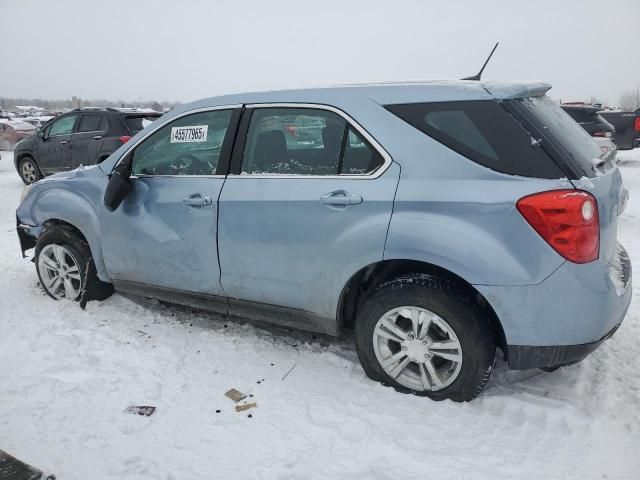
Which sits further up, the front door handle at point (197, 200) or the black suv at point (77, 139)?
the front door handle at point (197, 200)

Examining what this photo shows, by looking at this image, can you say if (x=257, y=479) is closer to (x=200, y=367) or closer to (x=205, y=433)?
(x=205, y=433)

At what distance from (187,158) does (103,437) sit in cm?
186

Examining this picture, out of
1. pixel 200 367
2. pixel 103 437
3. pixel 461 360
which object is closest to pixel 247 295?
pixel 200 367

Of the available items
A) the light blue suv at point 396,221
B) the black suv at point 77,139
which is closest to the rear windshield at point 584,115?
the light blue suv at point 396,221

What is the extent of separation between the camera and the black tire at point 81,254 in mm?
4047

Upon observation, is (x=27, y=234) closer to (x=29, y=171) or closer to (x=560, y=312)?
(x=560, y=312)

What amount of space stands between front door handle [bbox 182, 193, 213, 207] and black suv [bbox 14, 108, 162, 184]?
21.6 ft

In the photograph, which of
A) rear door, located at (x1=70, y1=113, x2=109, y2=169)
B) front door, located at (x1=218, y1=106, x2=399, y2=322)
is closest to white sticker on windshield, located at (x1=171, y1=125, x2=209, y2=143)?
front door, located at (x1=218, y1=106, x2=399, y2=322)

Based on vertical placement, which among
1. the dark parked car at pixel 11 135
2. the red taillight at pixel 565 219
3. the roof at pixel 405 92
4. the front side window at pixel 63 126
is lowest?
the dark parked car at pixel 11 135

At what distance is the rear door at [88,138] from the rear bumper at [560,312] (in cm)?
906

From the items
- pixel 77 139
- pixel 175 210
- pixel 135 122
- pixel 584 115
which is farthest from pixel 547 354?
pixel 77 139

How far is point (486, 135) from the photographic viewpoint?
8.21 feet

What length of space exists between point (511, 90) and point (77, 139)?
9666 millimetres

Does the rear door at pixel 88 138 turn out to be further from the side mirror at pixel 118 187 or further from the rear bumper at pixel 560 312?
the rear bumper at pixel 560 312
